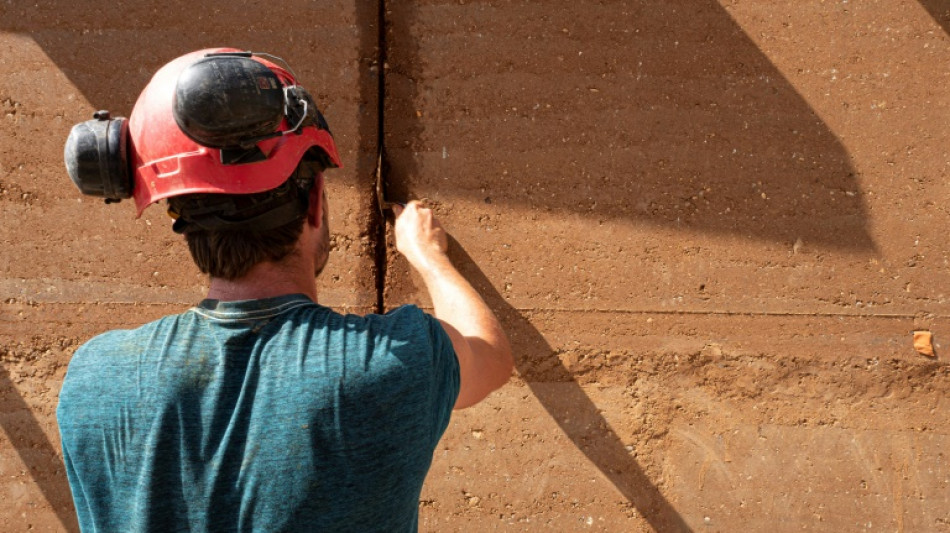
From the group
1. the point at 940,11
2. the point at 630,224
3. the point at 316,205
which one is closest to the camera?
the point at 316,205

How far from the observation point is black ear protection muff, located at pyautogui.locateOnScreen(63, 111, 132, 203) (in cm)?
156

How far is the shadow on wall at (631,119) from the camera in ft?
8.24

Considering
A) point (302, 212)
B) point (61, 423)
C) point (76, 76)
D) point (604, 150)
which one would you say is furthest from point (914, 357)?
point (76, 76)

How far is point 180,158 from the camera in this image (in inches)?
60.4

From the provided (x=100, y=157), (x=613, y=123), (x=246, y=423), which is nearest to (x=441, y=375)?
(x=246, y=423)

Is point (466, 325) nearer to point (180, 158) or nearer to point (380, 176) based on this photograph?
point (180, 158)

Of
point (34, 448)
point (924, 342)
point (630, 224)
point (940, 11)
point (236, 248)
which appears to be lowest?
point (34, 448)

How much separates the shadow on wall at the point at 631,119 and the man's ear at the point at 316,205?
965 millimetres

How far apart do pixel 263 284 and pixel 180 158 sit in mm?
340

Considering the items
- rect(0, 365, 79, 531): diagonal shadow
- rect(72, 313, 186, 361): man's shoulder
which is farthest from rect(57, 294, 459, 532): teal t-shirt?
rect(0, 365, 79, 531): diagonal shadow

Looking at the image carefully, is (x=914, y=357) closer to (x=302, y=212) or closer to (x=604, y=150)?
(x=604, y=150)

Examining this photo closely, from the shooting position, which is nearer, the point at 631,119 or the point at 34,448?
the point at 631,119

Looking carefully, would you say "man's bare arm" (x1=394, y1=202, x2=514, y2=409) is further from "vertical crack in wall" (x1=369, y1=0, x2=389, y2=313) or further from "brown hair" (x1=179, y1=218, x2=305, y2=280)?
"brown hair" (x1=179, y1=218, x2=305, y2=280)

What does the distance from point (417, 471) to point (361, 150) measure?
1458 mm
